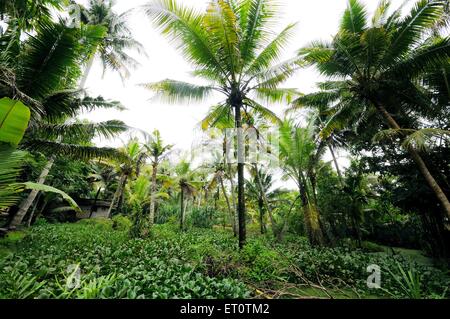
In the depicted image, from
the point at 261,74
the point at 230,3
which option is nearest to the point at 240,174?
the point at 261,74

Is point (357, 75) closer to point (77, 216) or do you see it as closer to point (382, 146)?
point (382, 146)

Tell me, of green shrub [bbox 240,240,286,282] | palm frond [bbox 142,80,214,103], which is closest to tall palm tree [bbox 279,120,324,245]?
palm frond [bbox 142,80,214,103]

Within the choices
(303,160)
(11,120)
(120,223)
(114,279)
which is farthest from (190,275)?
(120,223)

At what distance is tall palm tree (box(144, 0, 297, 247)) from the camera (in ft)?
18.7

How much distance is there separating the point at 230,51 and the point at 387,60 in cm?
472

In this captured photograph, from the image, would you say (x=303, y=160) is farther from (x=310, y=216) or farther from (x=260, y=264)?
(x=260, y=264)

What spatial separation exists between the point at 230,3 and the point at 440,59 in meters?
6.06

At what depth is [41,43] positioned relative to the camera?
15.0ft

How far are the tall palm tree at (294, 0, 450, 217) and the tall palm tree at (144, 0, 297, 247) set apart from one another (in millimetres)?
1252

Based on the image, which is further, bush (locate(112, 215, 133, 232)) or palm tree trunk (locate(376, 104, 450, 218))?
bush (locate(112, 215, 133, 232))

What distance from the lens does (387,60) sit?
6457mm

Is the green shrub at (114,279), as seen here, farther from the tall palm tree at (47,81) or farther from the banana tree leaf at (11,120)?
the tall palm tree at (47,81)

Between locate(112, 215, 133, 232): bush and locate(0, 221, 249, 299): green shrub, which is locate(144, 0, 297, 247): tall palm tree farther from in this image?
locate(112, 215, 133, 232): bush

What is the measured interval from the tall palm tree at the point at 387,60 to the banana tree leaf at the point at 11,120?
22.2 feet
